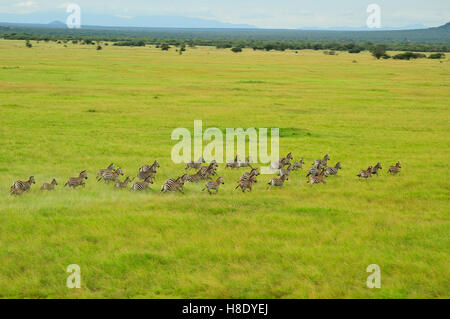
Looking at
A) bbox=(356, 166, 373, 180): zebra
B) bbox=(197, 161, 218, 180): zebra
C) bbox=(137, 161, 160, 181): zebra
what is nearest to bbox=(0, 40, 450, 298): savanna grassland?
bbox=(356, 166, 373, 180): zebra

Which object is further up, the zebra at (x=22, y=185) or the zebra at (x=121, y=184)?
the zebra at (x=22, y=185)

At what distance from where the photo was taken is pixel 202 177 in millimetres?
16891

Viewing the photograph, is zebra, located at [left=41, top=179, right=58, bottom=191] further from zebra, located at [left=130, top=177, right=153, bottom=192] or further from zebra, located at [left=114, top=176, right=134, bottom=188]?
zebra, located at [left=130, top=177, right=153, bottom=192]

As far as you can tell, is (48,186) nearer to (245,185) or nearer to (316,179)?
(245,185)

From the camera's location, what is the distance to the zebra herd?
50.3 feet

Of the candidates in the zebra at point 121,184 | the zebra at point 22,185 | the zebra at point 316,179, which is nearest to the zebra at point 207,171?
the zebra at point 121,184

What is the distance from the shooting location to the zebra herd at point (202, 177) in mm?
15320

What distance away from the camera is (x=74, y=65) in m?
→ 67.0

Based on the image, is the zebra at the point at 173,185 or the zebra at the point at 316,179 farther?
the zebra at the point at 316,179

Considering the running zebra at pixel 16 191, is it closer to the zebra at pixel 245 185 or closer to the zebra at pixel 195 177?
the zebra at pixel 195 177

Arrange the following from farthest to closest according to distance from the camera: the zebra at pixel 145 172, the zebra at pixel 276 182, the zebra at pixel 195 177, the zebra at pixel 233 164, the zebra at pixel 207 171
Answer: the zebra at pixel 233 164 < the zebra at pixel 207 171 < the zebra at pixel 195 177 < the zebra at pixel 145 172 < the zebra at pixel 276 182

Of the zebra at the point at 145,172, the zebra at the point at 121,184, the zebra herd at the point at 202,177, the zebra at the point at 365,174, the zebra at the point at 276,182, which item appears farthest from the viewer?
the zebra at the point at 365,174

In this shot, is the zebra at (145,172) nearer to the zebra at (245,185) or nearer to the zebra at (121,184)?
the zebra at (121,184)

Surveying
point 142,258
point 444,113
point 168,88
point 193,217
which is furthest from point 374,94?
point 142,258
